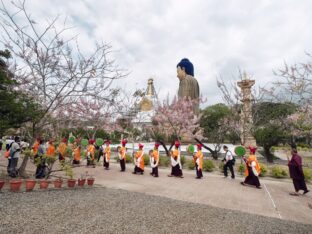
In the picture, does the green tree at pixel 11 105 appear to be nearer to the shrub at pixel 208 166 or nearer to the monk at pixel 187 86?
the shrub at pixel 208 166

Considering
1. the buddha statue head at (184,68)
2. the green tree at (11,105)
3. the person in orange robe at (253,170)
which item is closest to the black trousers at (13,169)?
the green tree at (11,105)

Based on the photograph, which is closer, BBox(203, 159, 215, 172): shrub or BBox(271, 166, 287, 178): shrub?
BBox(271, 166, 287, 178): shrub

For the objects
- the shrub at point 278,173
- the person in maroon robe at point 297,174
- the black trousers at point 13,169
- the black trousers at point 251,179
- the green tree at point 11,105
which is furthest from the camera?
the shrub at point 278,173

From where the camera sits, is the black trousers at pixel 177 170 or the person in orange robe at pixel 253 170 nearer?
the person in orange robe at pixel 253 170

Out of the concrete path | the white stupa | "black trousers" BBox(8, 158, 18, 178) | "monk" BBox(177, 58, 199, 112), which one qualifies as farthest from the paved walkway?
"monk" BBox(177, 58, 199, 112)

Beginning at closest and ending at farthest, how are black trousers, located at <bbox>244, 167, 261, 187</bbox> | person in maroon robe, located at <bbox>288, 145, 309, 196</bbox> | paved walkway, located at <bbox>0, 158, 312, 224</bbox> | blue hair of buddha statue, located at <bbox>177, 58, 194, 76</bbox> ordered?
paved walkway, located at <bbox>0, 158, 312, 224</bbox>, person in maroon robe, located at <bbox>288, 145, 309, 196</bbox>, black trousers, located at <bbox>244, 167, 261, 187</bbox>, blue hair of buddha statue, located at <bbox>177, 58, 194, 76</bbox>

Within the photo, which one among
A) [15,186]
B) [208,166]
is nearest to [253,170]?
[208,166]

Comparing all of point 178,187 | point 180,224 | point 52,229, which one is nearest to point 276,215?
point 180,224

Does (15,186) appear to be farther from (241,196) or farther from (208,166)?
(208,166)

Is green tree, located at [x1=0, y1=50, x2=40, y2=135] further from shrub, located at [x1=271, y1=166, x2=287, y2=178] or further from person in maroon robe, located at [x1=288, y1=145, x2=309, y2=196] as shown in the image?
shrub, located at [x1=271, y1=166, x2=287, y2=178]

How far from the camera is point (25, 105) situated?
27.5ft

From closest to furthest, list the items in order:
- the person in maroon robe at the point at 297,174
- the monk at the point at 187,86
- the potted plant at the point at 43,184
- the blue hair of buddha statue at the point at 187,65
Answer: the potted plant at the point at 43,184, the person in maroon robe at the point at 297,174, the monk at the point at 187,86, the blue hair of buddha statue at the point at 187,65

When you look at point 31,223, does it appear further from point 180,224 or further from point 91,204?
point 180,224

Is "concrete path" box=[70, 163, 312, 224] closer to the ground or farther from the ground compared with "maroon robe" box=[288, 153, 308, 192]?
closer to the ground
